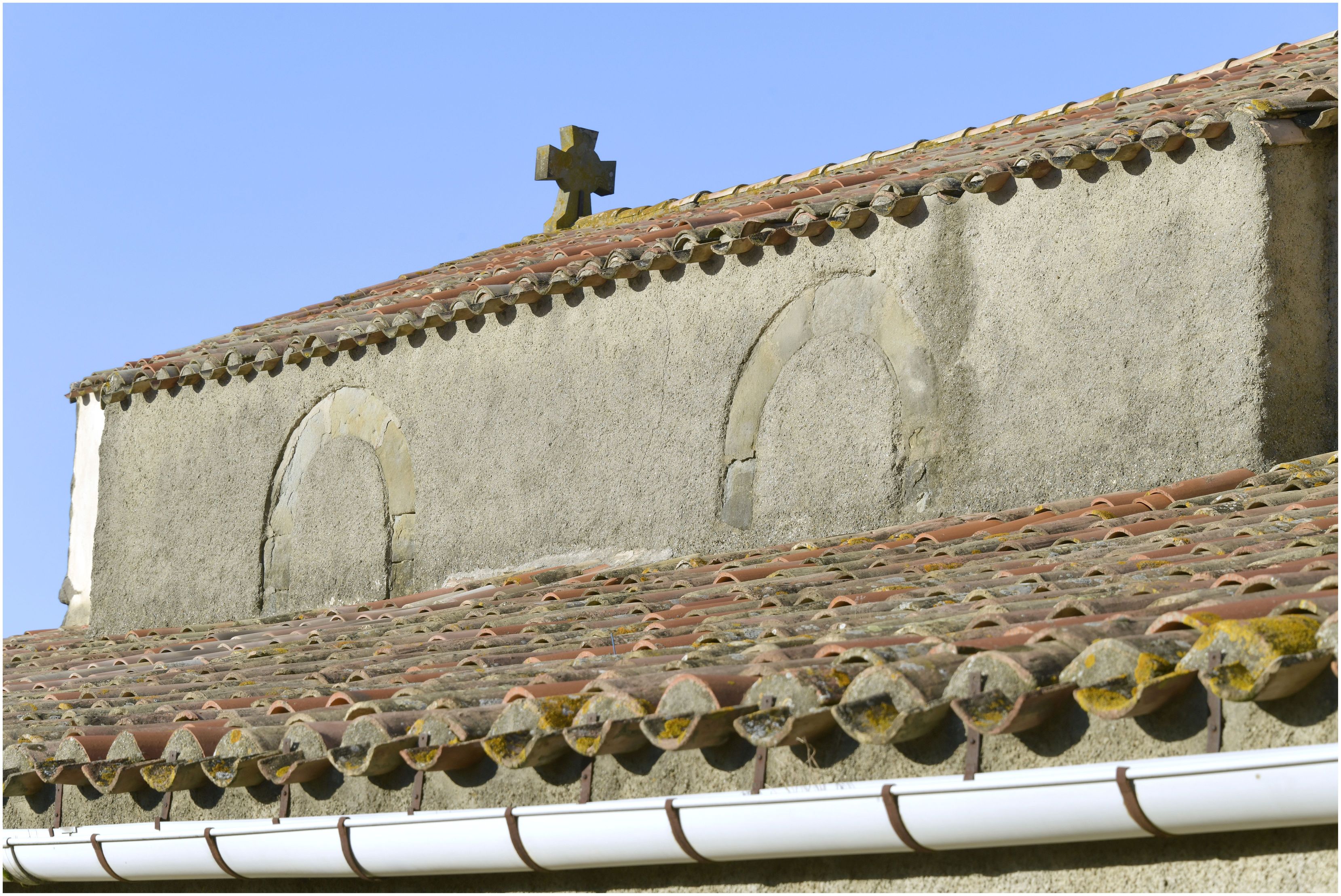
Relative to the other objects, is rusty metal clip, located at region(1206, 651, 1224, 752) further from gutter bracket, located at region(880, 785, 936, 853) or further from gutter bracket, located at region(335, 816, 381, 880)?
gutter bracket, located at region(335, 816, 381, 880)

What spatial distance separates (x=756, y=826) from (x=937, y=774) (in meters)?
0.44

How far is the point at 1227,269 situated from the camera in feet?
21.8

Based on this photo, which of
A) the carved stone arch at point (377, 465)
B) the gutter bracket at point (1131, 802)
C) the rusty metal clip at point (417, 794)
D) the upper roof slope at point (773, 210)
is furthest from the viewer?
the carved stone arch at point (377, 465)

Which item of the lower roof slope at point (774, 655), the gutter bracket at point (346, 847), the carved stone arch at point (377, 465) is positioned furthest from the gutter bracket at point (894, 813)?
the carved stone arch at point (377, 465)

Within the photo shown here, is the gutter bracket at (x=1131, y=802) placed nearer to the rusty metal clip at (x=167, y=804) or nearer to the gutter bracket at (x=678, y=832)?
the gutter bracket at (x=678, y=832)

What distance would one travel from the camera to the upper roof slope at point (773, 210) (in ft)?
23.2

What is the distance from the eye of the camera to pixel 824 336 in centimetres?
787

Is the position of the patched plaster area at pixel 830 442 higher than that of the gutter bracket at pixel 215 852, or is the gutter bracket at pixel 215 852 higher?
the patched plaster area at pixel 830 442

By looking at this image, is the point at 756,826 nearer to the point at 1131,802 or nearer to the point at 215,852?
the point at 1131,802

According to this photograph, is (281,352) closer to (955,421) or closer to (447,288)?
(447,288)

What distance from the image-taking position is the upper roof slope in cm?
709

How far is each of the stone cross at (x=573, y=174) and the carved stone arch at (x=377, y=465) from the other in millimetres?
3289

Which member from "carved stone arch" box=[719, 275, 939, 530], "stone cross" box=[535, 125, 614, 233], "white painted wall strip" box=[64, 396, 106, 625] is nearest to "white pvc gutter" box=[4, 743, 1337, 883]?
"carved stone arch" box=[719, 275, 939, 530]

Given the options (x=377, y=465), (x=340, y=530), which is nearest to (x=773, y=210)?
(x=377, y=465)
